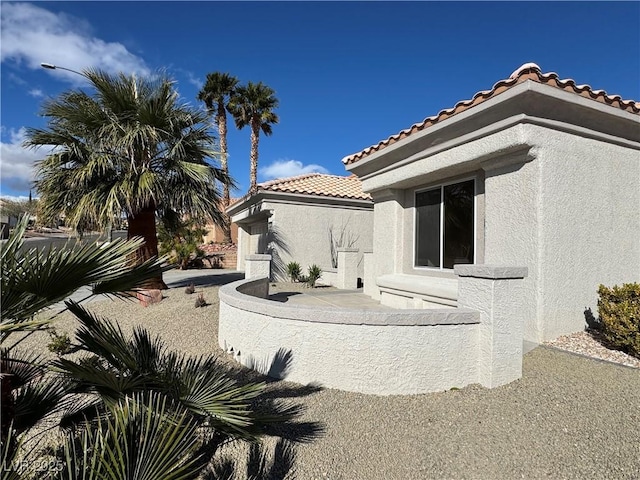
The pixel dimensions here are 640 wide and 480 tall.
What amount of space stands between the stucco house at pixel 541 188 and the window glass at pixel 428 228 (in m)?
0.28

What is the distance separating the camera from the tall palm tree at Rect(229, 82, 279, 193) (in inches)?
1137

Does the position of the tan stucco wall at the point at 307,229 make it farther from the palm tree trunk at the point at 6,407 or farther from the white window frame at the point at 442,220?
the palm tree trunk at the point at 6,407

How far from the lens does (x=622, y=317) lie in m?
5.38

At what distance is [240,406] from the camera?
9.59 ft

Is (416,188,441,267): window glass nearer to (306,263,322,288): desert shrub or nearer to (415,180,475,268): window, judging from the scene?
(415,180,475,268): window

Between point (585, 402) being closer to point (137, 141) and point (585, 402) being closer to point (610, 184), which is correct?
point (610, 184)

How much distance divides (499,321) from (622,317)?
2.29m

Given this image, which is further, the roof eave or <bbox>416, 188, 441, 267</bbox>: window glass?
<bbox>416, 188, 441, 267</bbox>: window glass

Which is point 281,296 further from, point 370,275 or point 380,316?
point 380,316

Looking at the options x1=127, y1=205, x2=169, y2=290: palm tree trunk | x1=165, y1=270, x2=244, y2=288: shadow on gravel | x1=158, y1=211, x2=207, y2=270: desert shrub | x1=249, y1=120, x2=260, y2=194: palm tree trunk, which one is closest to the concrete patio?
x1=127, y1=205, x2=169, y2=290: palm tree trunk

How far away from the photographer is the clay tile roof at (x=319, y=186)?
1436cm

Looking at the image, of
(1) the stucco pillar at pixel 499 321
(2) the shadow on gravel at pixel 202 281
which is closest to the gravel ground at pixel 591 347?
(1) the stucco pillar at pixel 499 321

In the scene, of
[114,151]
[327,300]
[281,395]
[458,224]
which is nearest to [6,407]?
[281,395]

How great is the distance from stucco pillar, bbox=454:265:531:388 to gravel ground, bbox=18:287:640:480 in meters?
0.18
